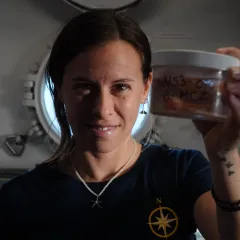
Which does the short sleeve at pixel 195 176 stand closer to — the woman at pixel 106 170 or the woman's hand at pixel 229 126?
the woman at pixel 106 170

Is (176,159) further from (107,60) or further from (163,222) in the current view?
(107,60)

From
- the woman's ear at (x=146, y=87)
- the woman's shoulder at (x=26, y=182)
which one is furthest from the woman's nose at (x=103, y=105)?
the woman's shoulder at (x=26, y=182)

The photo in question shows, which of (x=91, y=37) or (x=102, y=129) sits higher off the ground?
(x=91, y=37)

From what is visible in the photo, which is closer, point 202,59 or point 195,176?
point 202,59

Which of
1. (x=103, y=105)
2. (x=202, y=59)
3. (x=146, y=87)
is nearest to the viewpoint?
(x=202, y=59)

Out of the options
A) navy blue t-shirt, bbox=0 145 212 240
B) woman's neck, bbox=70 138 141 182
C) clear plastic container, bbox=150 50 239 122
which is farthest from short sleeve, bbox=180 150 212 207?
clear plastic container, bbox=150 50 239 122

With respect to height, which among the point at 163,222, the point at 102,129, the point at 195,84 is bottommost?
the point at 163,222

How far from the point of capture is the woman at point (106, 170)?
0.72 meters

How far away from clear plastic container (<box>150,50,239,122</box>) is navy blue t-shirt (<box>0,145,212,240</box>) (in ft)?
0.78

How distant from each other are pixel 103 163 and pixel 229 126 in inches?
13.4

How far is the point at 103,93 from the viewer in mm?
710

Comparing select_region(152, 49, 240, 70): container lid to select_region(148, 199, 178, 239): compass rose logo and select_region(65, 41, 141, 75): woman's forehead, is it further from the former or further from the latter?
select_region(148, 199, 178, 239): compass rose logo

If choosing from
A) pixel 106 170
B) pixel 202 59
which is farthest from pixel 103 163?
pixel 202 59

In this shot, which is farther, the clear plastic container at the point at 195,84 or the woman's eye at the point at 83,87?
the woman's eye at the point at 83,87
